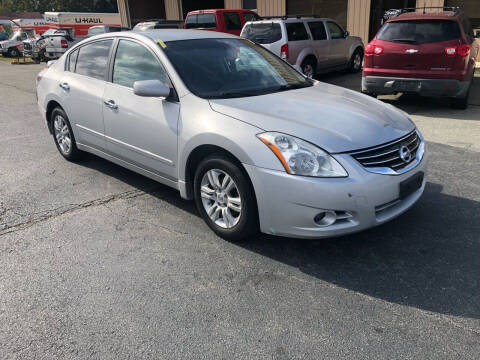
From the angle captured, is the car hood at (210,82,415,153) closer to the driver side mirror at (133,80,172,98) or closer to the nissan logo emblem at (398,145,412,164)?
the nissan logo emblem at (398,145,412,164)

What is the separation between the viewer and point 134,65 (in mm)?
4238

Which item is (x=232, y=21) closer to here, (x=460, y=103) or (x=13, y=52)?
(x=460, y=103)

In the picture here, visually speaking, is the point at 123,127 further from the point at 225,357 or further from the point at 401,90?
the point at 401,90

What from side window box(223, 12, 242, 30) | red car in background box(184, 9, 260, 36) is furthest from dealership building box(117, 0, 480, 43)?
side window box(223, 12, 242, 30)

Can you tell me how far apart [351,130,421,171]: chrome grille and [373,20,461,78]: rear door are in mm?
4807

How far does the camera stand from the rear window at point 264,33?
35.5 feet

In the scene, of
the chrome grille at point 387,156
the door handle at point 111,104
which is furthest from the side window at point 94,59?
the chrome grille at point 387,156

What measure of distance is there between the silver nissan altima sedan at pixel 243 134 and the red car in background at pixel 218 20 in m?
10.6

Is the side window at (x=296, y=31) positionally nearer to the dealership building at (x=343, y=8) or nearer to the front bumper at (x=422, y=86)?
the front bumper at (x=422, y=86)

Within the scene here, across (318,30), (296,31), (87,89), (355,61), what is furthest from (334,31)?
(87,89)

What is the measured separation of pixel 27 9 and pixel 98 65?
83.3 metres

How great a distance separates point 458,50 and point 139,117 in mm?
6022

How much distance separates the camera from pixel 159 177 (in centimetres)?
407

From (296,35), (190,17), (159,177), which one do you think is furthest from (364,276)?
(190,17)
